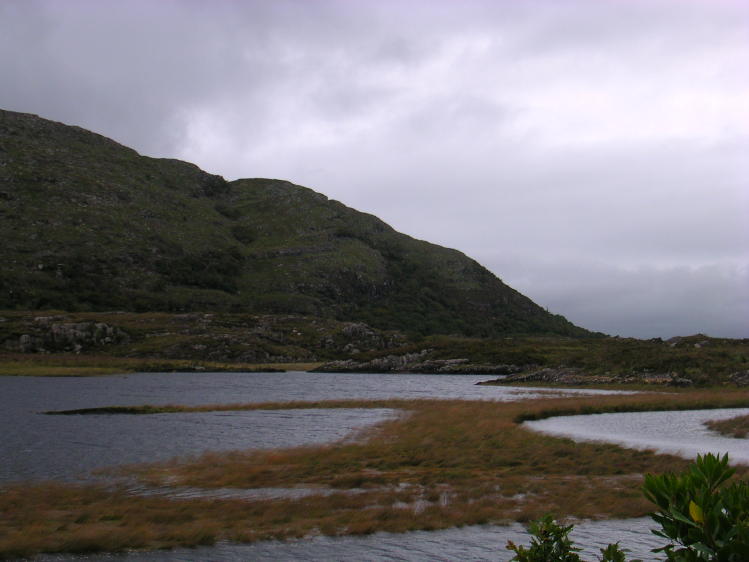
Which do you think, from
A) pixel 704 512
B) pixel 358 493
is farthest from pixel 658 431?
pixel 704 512

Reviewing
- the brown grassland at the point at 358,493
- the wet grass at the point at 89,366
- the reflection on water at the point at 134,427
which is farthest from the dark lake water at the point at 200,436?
the wet grass at the point at 89,366

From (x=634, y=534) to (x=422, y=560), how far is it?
7.29m

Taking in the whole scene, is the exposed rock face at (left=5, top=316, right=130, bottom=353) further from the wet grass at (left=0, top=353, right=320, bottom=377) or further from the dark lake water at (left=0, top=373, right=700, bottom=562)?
the dark lake water at (left=0, top=373, right=700, bottom=562)

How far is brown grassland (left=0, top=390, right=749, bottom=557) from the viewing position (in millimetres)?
19359

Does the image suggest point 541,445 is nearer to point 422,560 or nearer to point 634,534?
point 634,534

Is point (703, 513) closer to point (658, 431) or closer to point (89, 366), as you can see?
point (658, 431)

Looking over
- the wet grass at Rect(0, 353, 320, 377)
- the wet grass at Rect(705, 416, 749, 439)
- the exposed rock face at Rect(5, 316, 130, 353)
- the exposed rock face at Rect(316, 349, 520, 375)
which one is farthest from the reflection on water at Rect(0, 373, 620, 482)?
the exposed rock face at Rect(5, 316, 130, 353)

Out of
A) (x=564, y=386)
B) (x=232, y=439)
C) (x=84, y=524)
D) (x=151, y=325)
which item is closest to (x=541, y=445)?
(x=232, y=439)

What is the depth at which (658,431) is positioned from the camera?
43.5m

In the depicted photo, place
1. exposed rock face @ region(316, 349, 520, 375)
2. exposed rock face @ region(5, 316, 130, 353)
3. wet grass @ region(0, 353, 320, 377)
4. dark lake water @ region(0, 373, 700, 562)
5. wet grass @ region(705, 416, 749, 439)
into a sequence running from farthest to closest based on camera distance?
exposed rock face @ region(5, 316, 130, 353) → exposed rock face @ region(316, 349, 520, 375) → wet grass @ region(0, 353, 320, 377) → wet grass @ region(705, 416, 749, 439) → dark lake water @ region(0, 373, 700, 562)

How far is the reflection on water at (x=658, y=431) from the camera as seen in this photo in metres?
34.6

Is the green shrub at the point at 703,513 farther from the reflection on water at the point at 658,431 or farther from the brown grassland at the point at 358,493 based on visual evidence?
the reflection on water at the point at 658,431

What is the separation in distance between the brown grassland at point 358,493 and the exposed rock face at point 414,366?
105 m

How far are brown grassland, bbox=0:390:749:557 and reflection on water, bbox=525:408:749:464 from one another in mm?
3343
